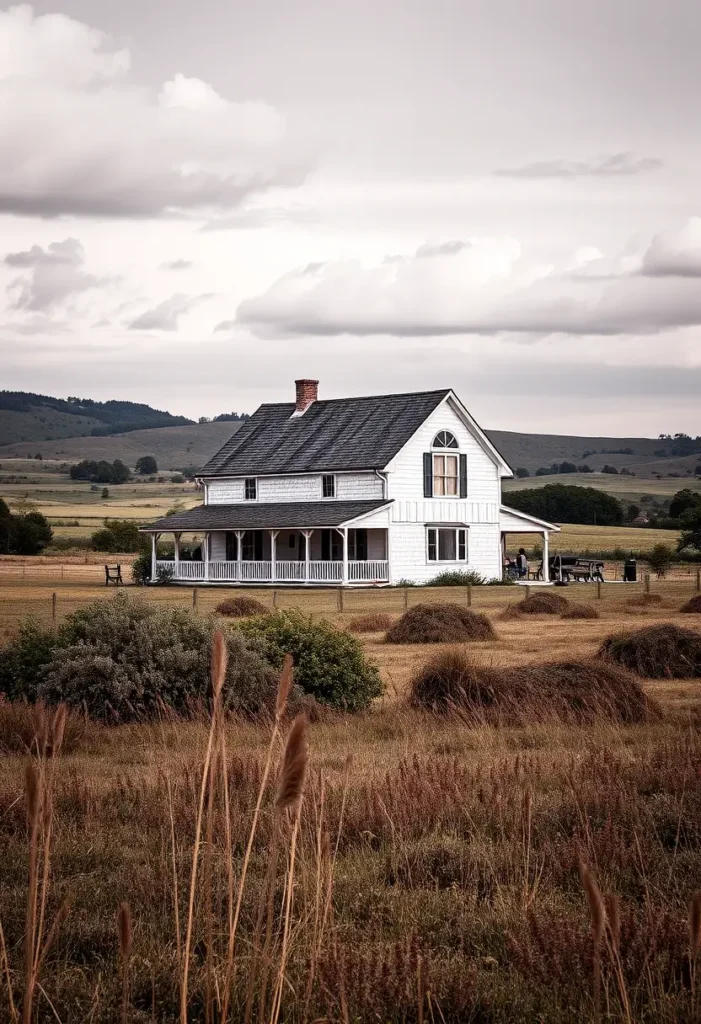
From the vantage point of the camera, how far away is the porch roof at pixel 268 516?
4938 cm

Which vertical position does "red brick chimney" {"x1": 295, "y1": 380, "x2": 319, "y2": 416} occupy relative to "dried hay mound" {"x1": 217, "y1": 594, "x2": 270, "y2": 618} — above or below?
above

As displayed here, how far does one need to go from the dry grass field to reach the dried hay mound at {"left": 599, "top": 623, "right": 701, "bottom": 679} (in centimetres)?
705

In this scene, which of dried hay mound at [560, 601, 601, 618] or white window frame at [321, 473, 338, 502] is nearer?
dried hay mound at [560, 601, 601, 618]

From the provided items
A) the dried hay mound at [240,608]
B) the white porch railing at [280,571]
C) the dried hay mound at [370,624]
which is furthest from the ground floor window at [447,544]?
the dried hay mound at [370,624]

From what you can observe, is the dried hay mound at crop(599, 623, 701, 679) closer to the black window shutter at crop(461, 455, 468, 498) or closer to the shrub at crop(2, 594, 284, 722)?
the shrub at crop(2, 594, 284, 722)

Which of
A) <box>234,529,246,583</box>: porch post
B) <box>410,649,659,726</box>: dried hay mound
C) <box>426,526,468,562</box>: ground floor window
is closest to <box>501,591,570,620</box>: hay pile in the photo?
<box>426,526,468,562</box>: ground floor window

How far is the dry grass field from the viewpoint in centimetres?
467

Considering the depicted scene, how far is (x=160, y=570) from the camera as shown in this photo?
5512cm

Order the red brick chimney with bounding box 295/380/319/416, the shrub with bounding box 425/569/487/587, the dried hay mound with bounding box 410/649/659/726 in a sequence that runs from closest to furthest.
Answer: the dried hay mound with bounding box 410/649/659/726, the shrub with bounding box 425/569/487/587, the red brick chimney with bounding box 295/380/319/416

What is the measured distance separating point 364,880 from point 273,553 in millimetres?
43858

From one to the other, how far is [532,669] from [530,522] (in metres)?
41.3

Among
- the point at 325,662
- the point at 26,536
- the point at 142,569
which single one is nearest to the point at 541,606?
the point at 325,662

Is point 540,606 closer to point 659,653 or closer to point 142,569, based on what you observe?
point 659,653

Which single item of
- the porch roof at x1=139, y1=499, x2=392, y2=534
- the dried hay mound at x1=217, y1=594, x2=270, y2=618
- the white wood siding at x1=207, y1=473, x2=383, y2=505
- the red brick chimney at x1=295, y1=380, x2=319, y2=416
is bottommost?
the dried hay mound at x1=217, y1=594, x2=270, y2=618
